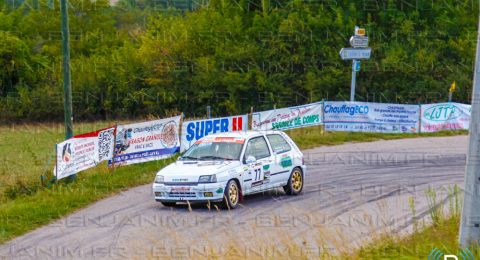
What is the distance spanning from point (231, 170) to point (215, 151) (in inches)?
36.0

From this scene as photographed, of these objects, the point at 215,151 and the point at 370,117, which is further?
the point at 370,117

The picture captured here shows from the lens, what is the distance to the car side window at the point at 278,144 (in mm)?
16031

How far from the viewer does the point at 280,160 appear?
15.8 meters

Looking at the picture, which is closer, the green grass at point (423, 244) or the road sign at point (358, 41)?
the green grass at point (423, 244)

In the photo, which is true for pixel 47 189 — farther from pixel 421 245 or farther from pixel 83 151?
pixel 421 245

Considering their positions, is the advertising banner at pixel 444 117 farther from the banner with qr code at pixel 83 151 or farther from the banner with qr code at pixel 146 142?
the banner with qr code at pixel 83 151

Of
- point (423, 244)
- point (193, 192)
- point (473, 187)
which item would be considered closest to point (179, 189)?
point (193, 192)

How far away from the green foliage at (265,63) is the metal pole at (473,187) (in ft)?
133

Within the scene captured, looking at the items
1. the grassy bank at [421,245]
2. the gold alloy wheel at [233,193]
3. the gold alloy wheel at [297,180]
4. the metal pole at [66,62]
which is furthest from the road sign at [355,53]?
the grassy bank at [421,245]

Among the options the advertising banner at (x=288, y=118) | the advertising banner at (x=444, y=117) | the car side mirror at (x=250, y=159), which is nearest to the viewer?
the car side mirror at (x=250, y=159)

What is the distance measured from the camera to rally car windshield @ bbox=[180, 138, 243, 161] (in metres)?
15.1

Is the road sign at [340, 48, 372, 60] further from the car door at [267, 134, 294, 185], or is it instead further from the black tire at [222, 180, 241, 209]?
the black tire at [222, 180, 241, 209]

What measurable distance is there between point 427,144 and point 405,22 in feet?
82.2

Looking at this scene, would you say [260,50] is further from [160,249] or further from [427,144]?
[160,249]
